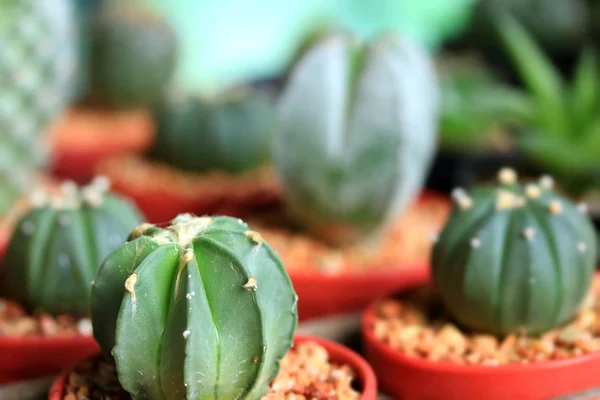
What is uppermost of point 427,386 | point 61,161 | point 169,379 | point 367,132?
point 367,132

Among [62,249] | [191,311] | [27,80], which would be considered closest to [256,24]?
[27,80]

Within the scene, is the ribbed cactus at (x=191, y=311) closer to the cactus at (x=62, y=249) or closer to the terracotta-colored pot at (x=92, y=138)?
the cactus at (x=62, y=249)

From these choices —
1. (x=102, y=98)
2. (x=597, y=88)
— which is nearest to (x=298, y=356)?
(x=597, y=88)

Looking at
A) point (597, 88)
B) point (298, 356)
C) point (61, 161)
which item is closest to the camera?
point (298, 356)

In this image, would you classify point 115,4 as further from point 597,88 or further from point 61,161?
point 597,88

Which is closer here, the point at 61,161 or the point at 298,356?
the point at 298,356

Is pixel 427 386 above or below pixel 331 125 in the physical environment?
below

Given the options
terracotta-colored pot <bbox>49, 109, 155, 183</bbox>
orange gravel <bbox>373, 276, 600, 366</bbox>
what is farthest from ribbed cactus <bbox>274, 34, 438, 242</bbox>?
terracotta-colored pot <bbox>49, 109, 155, 183</bbox>
